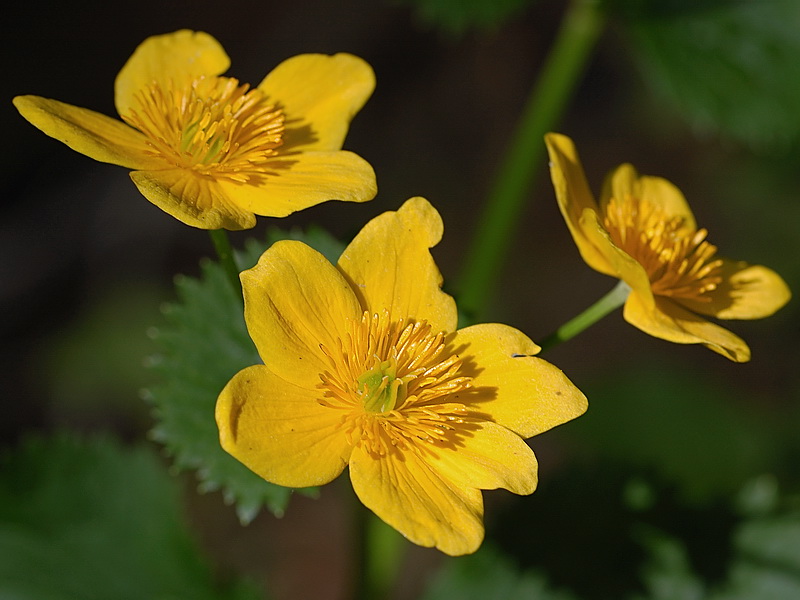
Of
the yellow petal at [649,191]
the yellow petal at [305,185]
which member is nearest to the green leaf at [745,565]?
the yellow petal at [649,191]

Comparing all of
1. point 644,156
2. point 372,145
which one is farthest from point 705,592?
point 644,156

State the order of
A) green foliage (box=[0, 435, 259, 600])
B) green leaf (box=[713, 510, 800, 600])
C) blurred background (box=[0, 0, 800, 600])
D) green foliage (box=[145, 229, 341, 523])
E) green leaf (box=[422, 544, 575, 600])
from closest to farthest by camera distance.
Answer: green foliage (box=[145, 229, 341, 523])
green foliage (box=[0, 435, 259, 600])
green leaf (box=[713, 510, 800, 600])
green leaf (box=[422, 544, 575, 600])
blurred background (box=[0, 0, 800, 600])

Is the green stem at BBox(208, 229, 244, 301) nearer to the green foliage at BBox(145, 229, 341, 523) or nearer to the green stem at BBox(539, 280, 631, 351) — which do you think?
the green foliage at BBox(145, 229, 341, 523)

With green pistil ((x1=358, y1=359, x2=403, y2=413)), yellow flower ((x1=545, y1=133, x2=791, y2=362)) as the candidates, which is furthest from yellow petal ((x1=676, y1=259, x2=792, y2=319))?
green pistil ((x1=358, y1=359, x2=403, y2=413))

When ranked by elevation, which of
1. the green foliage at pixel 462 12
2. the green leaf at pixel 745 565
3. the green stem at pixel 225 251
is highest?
the green foliage at pixel 462 12

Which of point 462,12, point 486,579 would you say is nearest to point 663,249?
point 486,579

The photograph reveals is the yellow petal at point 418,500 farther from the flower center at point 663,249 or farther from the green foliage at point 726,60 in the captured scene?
the green foliage at point 726,60
